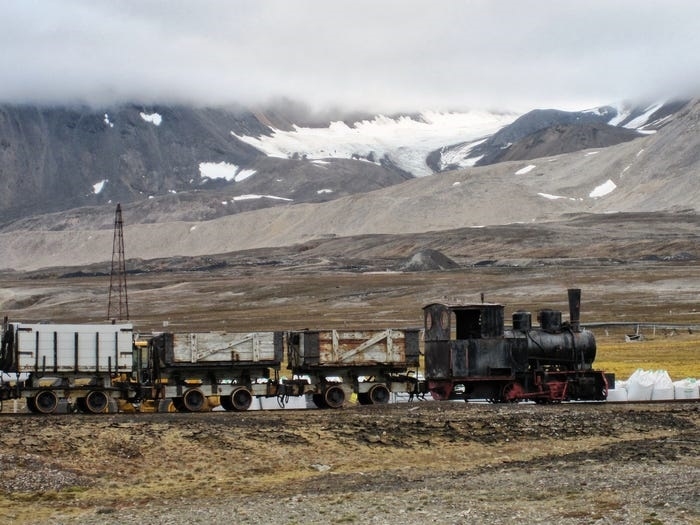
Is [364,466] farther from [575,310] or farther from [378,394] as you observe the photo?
[575,310]

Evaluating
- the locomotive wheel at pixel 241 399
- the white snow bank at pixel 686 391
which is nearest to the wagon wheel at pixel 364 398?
the locomotive wheel at pixel 241 399

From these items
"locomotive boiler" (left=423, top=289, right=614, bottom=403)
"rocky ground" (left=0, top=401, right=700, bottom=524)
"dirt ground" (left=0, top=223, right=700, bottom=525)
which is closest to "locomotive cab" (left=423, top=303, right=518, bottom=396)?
"locomotive boiler" (left=423, top=289, right=614, bottom=403)

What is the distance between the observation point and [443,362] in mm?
38125

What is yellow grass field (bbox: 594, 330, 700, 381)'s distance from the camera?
2121 inches

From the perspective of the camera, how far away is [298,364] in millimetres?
38000

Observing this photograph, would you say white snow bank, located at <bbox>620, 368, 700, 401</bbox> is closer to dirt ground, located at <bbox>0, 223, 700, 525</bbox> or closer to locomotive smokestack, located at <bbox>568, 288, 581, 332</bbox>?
locomotive smokestack, located at <bbox>568, 288, 581, 332</bbox>

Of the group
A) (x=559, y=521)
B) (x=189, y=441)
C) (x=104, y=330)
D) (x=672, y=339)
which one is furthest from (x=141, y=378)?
(x=672, y=339)

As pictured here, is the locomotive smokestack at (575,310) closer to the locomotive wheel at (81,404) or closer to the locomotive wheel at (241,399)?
the locomotive wheel at (241,399)

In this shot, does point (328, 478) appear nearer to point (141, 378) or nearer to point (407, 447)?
point (407, 447)

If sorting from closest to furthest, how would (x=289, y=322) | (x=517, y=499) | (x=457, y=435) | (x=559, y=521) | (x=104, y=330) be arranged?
1. (x=559, y=521)
2. (x=517, y=499)
3. (x=457, y=435)
4. (x=104, y=330)
5. (x=289, y=322)

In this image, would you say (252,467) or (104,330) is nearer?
(252,467)

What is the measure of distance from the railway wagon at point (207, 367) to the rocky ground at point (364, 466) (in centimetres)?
282

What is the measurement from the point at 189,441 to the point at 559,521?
12380 mm

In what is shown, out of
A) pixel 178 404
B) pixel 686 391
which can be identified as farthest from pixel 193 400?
pixel 686 391
